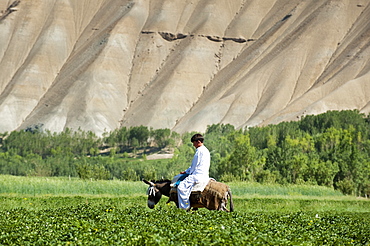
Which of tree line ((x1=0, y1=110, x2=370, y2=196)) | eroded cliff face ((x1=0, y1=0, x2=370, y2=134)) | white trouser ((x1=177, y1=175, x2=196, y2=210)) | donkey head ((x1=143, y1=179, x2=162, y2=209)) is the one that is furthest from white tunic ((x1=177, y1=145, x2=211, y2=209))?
eroded cliff face ((x1=0, y1=0, x2=370, y2=134))

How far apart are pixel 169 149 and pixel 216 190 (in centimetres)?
12286

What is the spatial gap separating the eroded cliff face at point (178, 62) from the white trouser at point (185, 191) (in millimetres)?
110470

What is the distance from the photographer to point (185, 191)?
1556 cm

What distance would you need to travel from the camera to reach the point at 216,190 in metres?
15.7

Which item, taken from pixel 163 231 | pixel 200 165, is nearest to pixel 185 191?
pixel 200 165

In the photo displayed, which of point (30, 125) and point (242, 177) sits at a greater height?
point (30, 125)

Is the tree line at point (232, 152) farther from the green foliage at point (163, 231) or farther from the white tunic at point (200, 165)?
the green foliage at point (163, 231)

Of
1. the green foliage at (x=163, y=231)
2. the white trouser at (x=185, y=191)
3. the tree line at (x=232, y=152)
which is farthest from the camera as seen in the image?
the tree line at (x=232, y=152)

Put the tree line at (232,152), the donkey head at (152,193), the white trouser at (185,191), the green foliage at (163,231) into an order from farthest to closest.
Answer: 1. the tree line at (232,152)
2. the donkey head at (152,193)
3. the white trouser at (185,191)
4. the green foliage at (163,231)

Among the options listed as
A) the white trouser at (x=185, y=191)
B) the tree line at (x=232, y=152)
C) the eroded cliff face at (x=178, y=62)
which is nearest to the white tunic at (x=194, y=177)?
the white trouser at (x=185, y=191)

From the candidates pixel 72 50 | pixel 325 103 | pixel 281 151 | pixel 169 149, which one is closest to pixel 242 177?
pixel 281 151

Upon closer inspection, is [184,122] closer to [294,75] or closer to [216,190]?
[294,75]

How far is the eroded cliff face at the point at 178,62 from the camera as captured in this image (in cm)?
13550

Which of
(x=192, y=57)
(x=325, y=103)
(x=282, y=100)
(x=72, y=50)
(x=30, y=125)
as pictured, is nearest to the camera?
(x=325, y=103)
